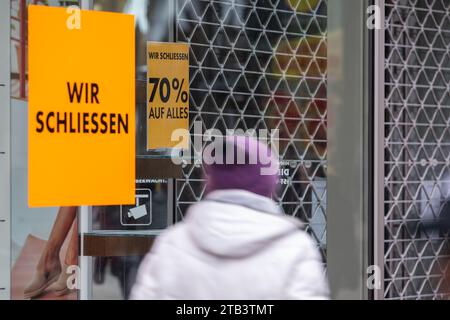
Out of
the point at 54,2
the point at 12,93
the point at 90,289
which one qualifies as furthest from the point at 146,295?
the point at 54,2

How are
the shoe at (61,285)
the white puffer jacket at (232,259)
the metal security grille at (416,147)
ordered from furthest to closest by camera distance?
1. the metal security grille at (416,147)
2. the shoe at (61,285)
3. the white puffer jacket at (232,259)

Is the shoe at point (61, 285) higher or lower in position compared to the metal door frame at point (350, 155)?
lower

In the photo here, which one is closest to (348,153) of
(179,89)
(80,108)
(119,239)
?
(179,89)

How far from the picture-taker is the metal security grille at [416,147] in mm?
4535

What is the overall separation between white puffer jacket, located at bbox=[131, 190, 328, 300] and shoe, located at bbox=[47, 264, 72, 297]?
1.26m

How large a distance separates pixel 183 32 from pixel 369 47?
1.09m

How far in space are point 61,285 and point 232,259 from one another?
4.98ft

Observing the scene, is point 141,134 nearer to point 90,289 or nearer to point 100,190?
point 100,190

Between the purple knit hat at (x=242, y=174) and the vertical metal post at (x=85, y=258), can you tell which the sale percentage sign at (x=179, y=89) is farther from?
the purple knit hat at (x=242, y=174)

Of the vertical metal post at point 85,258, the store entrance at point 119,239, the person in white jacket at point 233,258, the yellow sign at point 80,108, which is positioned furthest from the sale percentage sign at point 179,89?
the person in white jacket at point 233,258

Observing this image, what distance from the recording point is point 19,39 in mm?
3820

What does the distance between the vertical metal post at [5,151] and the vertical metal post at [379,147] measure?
79.1 inches

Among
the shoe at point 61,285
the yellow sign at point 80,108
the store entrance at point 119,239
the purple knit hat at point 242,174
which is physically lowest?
the shoe at point 61,285
